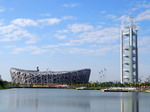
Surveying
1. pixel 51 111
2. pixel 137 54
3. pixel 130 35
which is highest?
pixel 130 35

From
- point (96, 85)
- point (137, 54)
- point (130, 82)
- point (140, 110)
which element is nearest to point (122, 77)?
point (130, 82)

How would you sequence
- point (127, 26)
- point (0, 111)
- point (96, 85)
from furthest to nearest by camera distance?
point (96, 85) → point (127, 26) → point (0, 111)

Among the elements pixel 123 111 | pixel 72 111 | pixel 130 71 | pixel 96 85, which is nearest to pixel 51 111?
pixel 72 111

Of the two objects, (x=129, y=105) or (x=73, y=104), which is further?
(x=73, y=104)

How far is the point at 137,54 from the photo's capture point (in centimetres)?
13162

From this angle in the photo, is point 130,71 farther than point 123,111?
Yes

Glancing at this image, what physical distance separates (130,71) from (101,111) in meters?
93.0

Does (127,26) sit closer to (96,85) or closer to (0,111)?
(96,85)

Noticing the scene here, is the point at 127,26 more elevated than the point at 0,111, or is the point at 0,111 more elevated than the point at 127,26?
the point at 127,26

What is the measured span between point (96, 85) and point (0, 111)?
13412cm

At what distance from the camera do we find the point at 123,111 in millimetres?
35562

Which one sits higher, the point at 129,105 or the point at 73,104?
the point at 129,105

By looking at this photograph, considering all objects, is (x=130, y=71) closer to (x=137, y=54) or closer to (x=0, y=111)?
(x=137, y=54)

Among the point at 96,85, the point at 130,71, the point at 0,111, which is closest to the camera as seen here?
the point at 0,111
